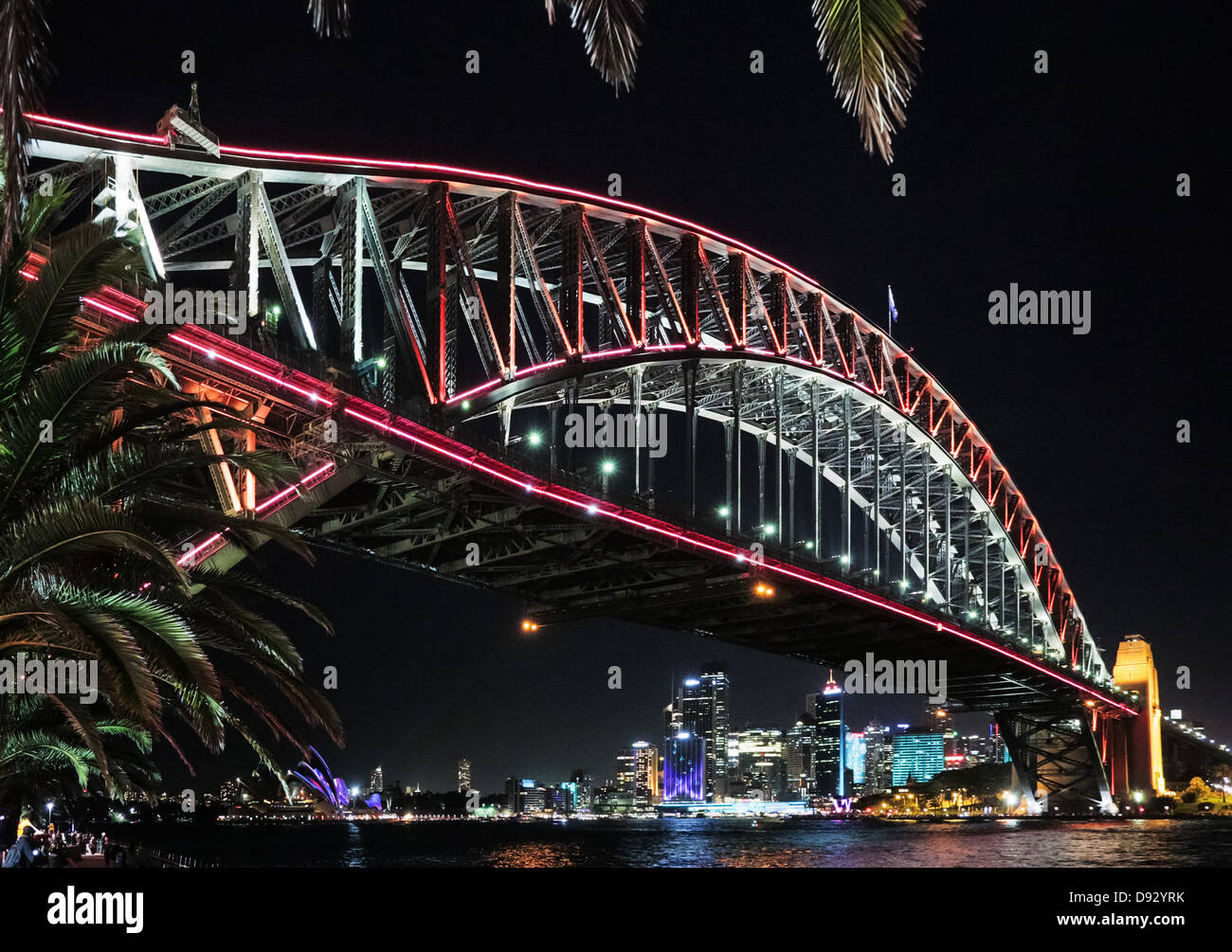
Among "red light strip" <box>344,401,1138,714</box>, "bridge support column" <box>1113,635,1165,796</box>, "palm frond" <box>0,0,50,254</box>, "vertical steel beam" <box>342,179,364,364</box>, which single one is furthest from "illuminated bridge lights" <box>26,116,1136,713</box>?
"bridge support column" <box>1113,635,1165,796</box>

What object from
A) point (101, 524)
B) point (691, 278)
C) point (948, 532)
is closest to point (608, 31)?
point (101, 524)

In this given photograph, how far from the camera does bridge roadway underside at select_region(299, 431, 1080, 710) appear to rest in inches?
1457

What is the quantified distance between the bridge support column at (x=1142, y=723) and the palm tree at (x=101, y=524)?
3970 inches

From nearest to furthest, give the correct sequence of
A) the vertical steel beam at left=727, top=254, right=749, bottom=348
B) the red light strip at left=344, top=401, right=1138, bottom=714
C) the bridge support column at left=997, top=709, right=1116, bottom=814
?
the red light strip at left=344, top=401, right=1138, bottom=714, the vertical steel beam at left=727, top=254, right=749, bottom=348, the bridge support column at left=997, top=709, right=1116, bottom=814

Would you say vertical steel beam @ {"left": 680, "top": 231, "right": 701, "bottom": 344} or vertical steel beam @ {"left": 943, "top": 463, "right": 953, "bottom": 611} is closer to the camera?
vertical steel beam @ {"left": 680, "top": 231, "right": 701, "bottom": 344}

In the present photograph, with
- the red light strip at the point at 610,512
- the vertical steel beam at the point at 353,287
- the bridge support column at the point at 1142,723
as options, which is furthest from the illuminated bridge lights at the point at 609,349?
the bridge support column at the point at 1142,723

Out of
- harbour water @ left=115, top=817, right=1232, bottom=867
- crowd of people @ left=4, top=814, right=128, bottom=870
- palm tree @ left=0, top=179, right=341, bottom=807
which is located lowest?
harbour water @ left=115, top=817, right=1232, bottom=867

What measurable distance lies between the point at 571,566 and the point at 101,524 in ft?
116

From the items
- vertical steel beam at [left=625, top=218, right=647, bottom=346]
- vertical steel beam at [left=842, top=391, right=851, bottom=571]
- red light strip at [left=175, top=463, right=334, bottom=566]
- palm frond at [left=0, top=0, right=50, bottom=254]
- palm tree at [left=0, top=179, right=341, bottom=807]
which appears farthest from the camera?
vertical steel beam at [left=842, top=391, right=851, bottom=571]

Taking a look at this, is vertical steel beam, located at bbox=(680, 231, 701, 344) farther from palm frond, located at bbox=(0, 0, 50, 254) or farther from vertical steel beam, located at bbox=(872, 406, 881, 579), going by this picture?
palm frond, located at bbox=(0, 0, 50, 254)

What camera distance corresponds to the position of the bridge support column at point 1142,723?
10294 cm

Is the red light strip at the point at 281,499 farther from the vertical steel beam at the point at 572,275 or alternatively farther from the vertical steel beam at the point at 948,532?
the vertical steel beam at the point at 948,532

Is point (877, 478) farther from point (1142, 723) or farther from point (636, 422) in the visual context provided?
point (1142, 723)

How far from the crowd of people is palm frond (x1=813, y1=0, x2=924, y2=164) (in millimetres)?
6637
